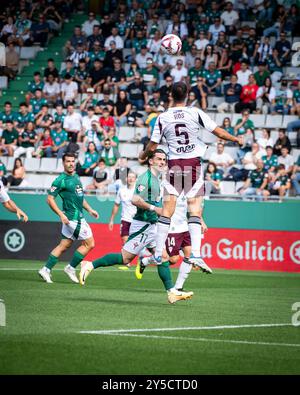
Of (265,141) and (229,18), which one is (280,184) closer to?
(265,141)

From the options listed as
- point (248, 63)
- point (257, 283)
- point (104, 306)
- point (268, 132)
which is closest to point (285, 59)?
point (248, 63)

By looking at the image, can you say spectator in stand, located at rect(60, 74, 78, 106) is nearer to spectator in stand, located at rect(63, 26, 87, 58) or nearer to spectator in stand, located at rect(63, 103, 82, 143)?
spectator in stand, located at rect(63, 103, 82, 143)

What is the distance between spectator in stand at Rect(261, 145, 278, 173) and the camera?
2389 cm

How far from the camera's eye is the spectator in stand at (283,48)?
2756 cm

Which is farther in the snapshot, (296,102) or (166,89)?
(166,89)

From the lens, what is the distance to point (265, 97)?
2670 cm

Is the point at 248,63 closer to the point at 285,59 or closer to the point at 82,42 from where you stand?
the point at 285,59

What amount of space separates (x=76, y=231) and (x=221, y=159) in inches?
352

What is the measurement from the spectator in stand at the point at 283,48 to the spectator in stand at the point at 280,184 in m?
5.08

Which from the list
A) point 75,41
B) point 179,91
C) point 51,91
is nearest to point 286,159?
point 51,91

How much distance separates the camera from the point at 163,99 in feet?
89.1

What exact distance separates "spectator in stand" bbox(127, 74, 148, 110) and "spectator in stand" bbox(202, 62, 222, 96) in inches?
71.7

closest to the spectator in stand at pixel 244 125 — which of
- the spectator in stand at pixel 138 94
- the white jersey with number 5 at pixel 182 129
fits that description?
the spectator in stand at pixel 138 94

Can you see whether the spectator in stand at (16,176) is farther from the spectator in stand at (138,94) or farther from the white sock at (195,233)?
the white sock at (195,233)
